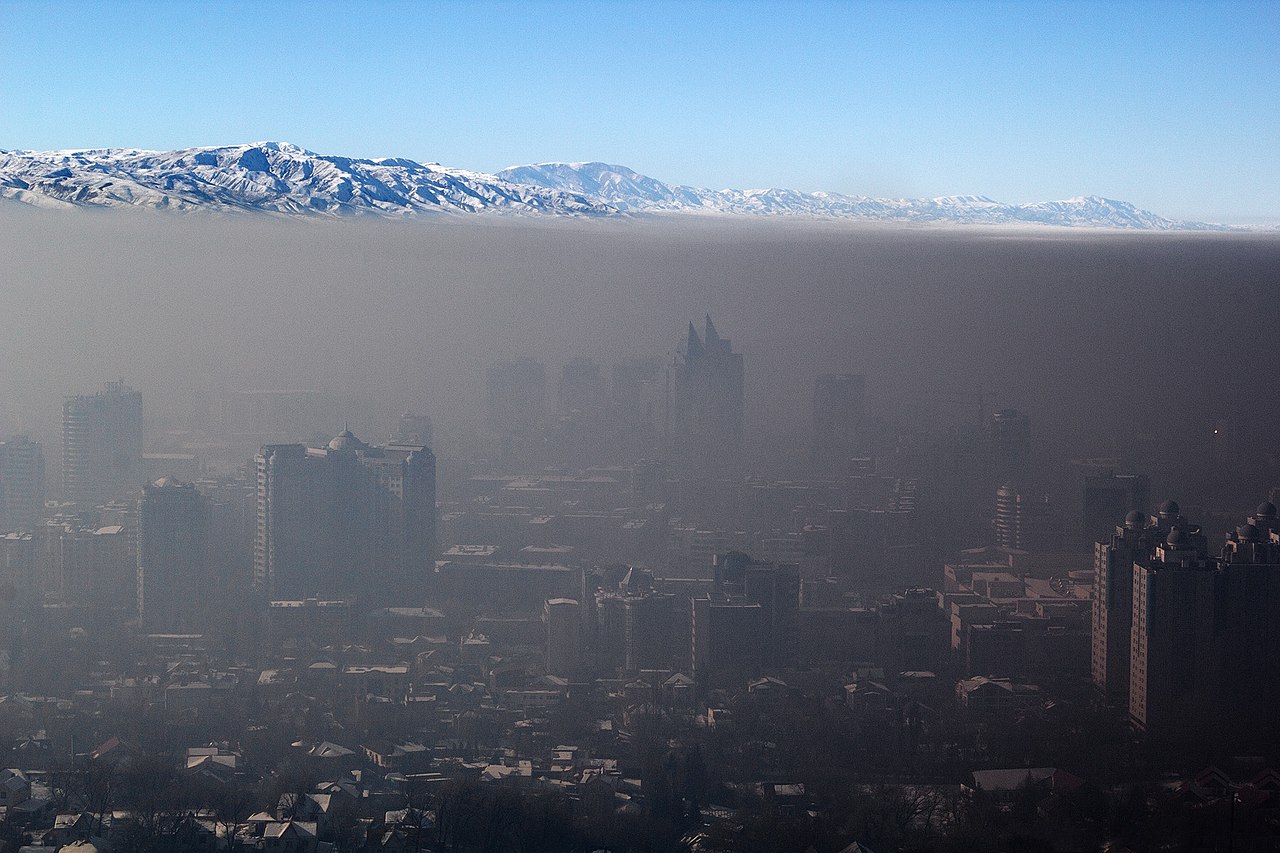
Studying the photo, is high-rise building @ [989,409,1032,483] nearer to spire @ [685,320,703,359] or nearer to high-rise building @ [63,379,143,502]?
spire @ [685,320,703,359]

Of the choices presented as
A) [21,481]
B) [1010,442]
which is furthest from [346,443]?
[1010,442]

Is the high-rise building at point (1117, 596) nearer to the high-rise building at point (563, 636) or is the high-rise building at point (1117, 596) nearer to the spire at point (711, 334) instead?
the high-rise building at point (563, 636)

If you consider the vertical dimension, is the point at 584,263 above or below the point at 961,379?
above

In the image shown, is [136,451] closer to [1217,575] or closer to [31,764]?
[31,764]

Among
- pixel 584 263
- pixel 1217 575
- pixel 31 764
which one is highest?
pixel 584 263

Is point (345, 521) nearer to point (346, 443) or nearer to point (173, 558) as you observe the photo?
point (346, 443)

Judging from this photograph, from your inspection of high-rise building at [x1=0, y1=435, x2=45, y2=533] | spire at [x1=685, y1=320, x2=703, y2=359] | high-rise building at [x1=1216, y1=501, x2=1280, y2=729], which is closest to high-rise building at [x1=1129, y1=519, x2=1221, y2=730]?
high-rise building at [x1=1216, y1=501, x2=1280, y2=729]

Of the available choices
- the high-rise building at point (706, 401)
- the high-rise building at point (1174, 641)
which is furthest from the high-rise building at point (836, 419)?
the high-rise building at point (1174, 641)

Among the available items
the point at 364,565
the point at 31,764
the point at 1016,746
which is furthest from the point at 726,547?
the point at 31,764
